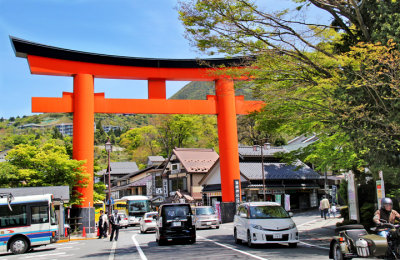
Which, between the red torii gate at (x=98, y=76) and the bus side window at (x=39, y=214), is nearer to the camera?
the bus side window at (x=39, y=214)

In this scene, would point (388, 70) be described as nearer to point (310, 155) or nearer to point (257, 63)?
point (257, 63)

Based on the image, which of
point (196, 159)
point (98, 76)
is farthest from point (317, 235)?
point (196, 159)

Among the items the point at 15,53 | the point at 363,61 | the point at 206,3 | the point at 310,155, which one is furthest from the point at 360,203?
the point at 15,53

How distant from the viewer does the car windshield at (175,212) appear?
16547 mm

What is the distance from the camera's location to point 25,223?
18.8m

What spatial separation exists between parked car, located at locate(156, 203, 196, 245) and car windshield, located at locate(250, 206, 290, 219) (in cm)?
312

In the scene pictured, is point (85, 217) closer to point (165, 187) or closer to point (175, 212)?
point (175, 212)

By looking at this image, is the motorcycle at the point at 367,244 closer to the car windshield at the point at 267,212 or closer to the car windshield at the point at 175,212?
the car windshield at the point at 267,212

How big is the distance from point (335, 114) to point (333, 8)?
352cm

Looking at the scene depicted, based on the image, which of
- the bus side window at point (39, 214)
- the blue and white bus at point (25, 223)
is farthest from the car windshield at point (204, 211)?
the bus side window at point (39, 214)

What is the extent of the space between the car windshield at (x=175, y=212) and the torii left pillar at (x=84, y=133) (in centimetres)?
1092

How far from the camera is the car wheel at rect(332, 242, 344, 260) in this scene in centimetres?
877

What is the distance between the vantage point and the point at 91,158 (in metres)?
26.1

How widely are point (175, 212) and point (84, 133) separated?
1139cm
